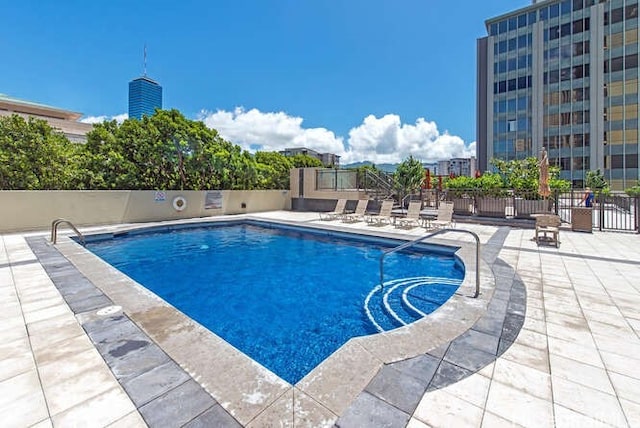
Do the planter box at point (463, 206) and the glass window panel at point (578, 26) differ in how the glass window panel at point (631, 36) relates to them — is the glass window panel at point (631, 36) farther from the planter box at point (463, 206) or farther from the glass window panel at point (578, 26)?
the planter box at point (463, 206)

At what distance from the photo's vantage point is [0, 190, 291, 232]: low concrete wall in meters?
10.4

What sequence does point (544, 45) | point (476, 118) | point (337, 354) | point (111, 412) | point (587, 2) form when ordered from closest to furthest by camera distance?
1. point (111, 412)
2. point (337, 354)
3. point (587, 2)
4. point (544, 45)
5. point (476, 118)

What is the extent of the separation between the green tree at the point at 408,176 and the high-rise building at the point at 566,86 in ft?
95.2

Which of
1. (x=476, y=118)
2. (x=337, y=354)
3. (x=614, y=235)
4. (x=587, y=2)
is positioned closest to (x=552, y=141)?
(x=476, y=118)

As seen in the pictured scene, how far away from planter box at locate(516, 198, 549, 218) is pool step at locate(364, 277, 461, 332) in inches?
305

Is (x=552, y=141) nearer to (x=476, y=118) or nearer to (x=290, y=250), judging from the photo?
(x=476, y=118)

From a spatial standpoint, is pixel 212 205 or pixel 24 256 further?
pixel 212 205

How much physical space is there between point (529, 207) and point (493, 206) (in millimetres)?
1216

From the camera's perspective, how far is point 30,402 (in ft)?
6.66

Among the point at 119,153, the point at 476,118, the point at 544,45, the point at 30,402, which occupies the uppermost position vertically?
the point at 544,45

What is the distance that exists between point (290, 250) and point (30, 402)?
23.5 feet

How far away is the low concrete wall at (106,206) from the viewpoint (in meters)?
10.4

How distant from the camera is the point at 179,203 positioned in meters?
14.4

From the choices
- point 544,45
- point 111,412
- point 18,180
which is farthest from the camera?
point 544,45
